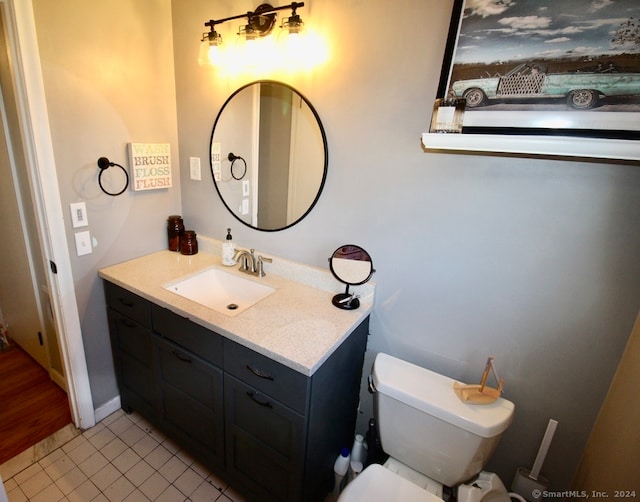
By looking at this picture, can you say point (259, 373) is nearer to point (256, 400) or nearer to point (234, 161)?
point (256, 400)

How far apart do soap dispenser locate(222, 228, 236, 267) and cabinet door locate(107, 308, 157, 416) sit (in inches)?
20.2

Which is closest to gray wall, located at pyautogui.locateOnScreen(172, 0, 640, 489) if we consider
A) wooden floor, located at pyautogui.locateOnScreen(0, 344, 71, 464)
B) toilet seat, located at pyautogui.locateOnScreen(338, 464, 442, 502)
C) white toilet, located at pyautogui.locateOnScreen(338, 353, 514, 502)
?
white toilet, located at pyautogui.locateOnScreen(338, 353, 514, 502)

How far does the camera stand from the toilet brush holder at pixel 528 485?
1.23 metres

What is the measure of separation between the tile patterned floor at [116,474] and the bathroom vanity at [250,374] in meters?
0.13

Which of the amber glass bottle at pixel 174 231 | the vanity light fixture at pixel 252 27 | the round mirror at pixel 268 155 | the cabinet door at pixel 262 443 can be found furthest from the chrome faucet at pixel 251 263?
the vanity light fixture at pixel 252 27

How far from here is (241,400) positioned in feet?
4.09

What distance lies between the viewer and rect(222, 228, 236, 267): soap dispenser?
1.74m

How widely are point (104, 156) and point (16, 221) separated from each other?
31.3 inches

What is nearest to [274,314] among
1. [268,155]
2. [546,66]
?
[268,155]

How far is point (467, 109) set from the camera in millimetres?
1038

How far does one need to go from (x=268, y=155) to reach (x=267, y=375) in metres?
1.06

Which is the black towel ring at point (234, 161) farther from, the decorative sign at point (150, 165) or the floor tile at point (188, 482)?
the floor tile at point (188, 482)

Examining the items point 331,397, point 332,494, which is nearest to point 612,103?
point 331,397

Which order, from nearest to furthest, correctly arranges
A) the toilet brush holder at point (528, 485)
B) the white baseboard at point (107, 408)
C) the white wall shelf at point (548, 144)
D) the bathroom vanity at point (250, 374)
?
the white wall shelf at point (548, 144)
the bathroom vanity at point (250, 374)
the toilet brush holder at point (528, 485)
the white baseboard at point (107, 408)
